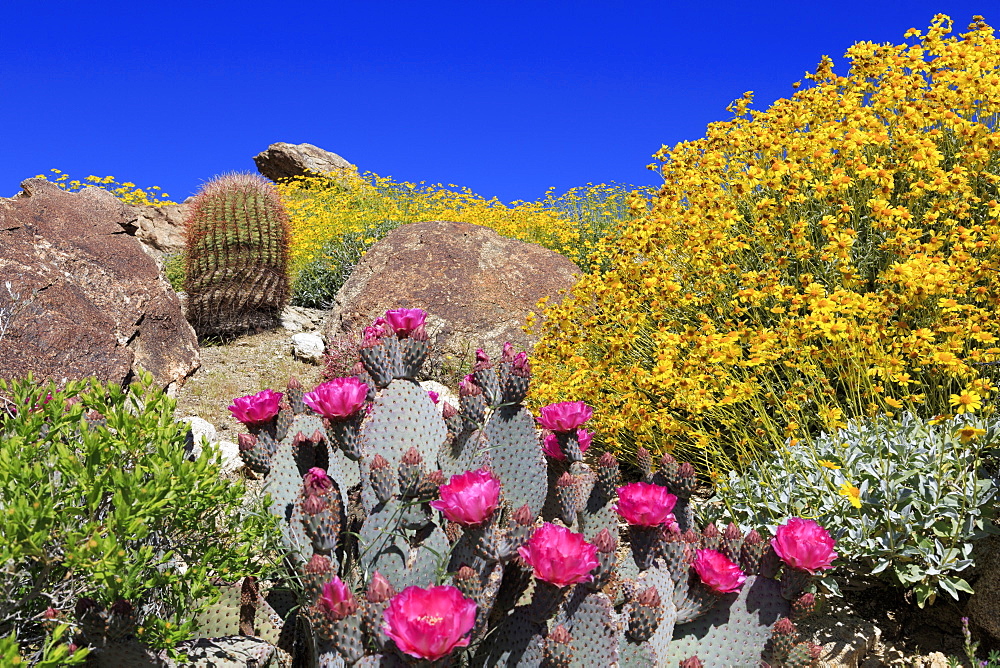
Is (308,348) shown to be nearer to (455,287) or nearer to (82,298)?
(455,287)

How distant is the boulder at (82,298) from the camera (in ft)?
17.6

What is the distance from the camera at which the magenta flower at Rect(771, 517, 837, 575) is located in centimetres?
212

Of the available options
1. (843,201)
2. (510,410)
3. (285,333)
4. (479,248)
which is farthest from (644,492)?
(285,333)

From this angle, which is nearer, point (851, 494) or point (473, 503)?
point (473, 503)

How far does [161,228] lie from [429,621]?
1475 centimetres

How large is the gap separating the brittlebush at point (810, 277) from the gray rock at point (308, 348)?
378 cm

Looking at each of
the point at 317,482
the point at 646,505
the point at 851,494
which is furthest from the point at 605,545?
the point at 851,494

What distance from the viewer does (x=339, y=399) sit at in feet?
7.57

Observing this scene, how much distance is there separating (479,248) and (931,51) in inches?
188

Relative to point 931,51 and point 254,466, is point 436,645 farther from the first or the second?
point 931,51

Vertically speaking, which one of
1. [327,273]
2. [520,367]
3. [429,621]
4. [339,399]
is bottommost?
[327,273]

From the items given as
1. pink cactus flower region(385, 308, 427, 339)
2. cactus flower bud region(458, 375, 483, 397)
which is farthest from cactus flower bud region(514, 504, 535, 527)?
pink cactus flower region(385, 308, 427, 339)

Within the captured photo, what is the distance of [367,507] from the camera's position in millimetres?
2279

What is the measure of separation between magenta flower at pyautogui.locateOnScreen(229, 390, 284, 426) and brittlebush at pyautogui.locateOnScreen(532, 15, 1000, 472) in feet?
6.35
